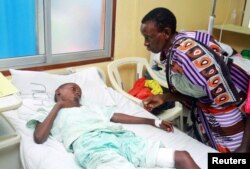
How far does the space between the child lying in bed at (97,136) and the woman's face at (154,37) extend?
0.50 metres

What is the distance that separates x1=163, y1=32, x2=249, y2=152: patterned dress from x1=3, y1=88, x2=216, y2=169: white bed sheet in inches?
5.4

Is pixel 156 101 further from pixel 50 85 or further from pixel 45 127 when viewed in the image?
pixel 50 85

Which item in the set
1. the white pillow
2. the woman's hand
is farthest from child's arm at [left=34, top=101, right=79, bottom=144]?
the woman's hand

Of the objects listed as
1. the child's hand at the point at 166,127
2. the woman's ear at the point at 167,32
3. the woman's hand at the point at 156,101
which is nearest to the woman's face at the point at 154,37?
the woman's ear at the point at 167,32

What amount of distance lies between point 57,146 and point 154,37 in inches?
31.4

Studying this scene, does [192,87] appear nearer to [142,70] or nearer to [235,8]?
[142,70]

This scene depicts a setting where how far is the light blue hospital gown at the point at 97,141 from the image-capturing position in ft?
4.56

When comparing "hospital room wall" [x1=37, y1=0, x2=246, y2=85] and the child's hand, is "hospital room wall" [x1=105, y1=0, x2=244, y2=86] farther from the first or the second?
the child's hand

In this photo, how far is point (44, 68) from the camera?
2.30m

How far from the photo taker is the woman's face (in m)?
1.39

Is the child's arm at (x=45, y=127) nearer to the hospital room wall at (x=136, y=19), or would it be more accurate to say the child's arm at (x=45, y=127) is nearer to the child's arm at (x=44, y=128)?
the child's arm at (x=44, y=128)

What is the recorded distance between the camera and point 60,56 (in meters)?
2.40

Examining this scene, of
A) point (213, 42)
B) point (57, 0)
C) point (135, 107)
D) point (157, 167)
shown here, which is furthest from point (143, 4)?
point (157, 167)

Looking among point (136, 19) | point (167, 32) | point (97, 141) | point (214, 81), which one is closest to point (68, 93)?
point (97, 141)
